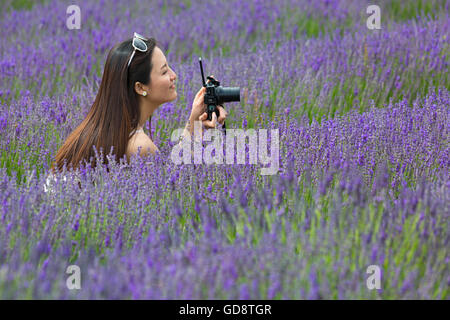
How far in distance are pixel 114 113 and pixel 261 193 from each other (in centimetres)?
110

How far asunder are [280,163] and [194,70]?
7.45 feet

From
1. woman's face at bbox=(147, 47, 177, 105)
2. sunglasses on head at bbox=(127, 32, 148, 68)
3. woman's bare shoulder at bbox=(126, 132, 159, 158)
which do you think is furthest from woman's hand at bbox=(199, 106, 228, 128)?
sunglasses on head at bbox=(127, 32, 148, 68)

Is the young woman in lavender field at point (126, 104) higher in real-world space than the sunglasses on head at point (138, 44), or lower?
lower

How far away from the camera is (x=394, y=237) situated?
2238 mm

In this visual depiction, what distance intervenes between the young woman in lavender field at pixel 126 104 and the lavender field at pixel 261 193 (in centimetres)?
14

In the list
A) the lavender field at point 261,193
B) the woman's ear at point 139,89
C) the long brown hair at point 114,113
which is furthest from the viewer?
the woman's ear at point 139,89

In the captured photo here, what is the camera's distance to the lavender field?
6.64 ft

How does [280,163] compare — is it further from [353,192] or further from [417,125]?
[417,125]

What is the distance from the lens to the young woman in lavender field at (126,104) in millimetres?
3234

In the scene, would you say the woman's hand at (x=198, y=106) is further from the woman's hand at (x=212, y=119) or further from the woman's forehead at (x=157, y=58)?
the woman's forehead at (x=157, y=58)

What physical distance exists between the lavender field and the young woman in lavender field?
0.46 ft

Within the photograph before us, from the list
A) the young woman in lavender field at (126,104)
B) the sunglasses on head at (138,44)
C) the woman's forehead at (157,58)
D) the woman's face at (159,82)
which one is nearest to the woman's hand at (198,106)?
the young woman in lavender field at (126,104)

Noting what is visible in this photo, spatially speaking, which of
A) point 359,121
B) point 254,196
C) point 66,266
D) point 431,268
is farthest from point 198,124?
point 431,268

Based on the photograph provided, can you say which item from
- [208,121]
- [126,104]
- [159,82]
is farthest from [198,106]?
→ [126,104]
